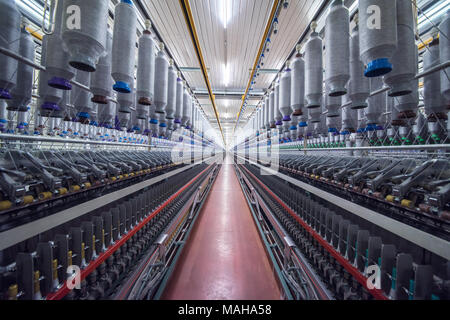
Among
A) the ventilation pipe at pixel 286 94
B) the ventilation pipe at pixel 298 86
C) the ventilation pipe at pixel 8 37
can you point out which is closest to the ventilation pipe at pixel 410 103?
the ventilation pipe at pixel 298 86

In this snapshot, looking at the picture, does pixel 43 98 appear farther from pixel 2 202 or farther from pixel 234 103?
pixel 234 103

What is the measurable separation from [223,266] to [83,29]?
7.84 ft

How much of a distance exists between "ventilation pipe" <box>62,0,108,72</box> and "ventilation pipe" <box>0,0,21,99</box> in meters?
0.45

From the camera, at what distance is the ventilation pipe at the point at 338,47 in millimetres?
1260

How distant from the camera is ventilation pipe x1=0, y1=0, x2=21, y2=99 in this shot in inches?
42.1

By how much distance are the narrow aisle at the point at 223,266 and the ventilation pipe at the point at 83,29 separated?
6.67 feet

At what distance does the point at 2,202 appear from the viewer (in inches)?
34.2

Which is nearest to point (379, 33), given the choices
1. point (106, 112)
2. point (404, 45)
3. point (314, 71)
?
point (404, 45)

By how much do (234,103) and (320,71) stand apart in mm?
7125

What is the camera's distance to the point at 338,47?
4.14 ft

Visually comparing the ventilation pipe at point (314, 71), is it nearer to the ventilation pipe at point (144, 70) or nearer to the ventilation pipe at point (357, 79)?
the ventilation pipe at point (357, 79)

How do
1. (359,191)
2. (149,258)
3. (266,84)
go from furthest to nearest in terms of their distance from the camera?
1. (266,84)
2. (149,258)
3. (359,191)
